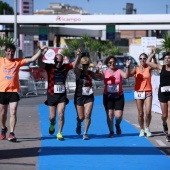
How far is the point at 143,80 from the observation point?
13.3 m

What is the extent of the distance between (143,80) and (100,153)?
112 inches

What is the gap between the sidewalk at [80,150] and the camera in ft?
32.6

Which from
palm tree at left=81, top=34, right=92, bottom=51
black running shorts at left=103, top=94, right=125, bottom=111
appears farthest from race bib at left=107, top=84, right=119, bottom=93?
palm tree at left=81, top=34, right=92, bottom=51

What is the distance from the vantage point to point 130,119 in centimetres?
1758

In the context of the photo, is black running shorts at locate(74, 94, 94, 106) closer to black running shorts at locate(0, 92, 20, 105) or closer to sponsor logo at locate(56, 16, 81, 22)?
black running shorts at locate(0, 92, 20, 105)

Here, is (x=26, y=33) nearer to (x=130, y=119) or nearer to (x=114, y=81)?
(x=130, y=119)

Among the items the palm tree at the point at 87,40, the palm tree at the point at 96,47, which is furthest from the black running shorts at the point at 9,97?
the palm tree at the point at 96,47

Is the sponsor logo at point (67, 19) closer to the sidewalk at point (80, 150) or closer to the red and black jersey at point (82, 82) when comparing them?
the sidewalk at point (80, 150)

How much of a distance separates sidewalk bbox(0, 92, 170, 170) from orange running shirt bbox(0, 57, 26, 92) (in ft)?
3.74

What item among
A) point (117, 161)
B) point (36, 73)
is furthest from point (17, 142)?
point (36, 73)

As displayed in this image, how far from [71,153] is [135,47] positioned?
6344cm

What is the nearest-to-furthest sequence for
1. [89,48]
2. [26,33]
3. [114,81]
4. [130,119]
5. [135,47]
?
[114,81]
[130,119]
[26,33]
[89,48]
[135,47]

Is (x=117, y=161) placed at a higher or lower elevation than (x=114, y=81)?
lower

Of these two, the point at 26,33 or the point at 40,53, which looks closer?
the point at 40,53
